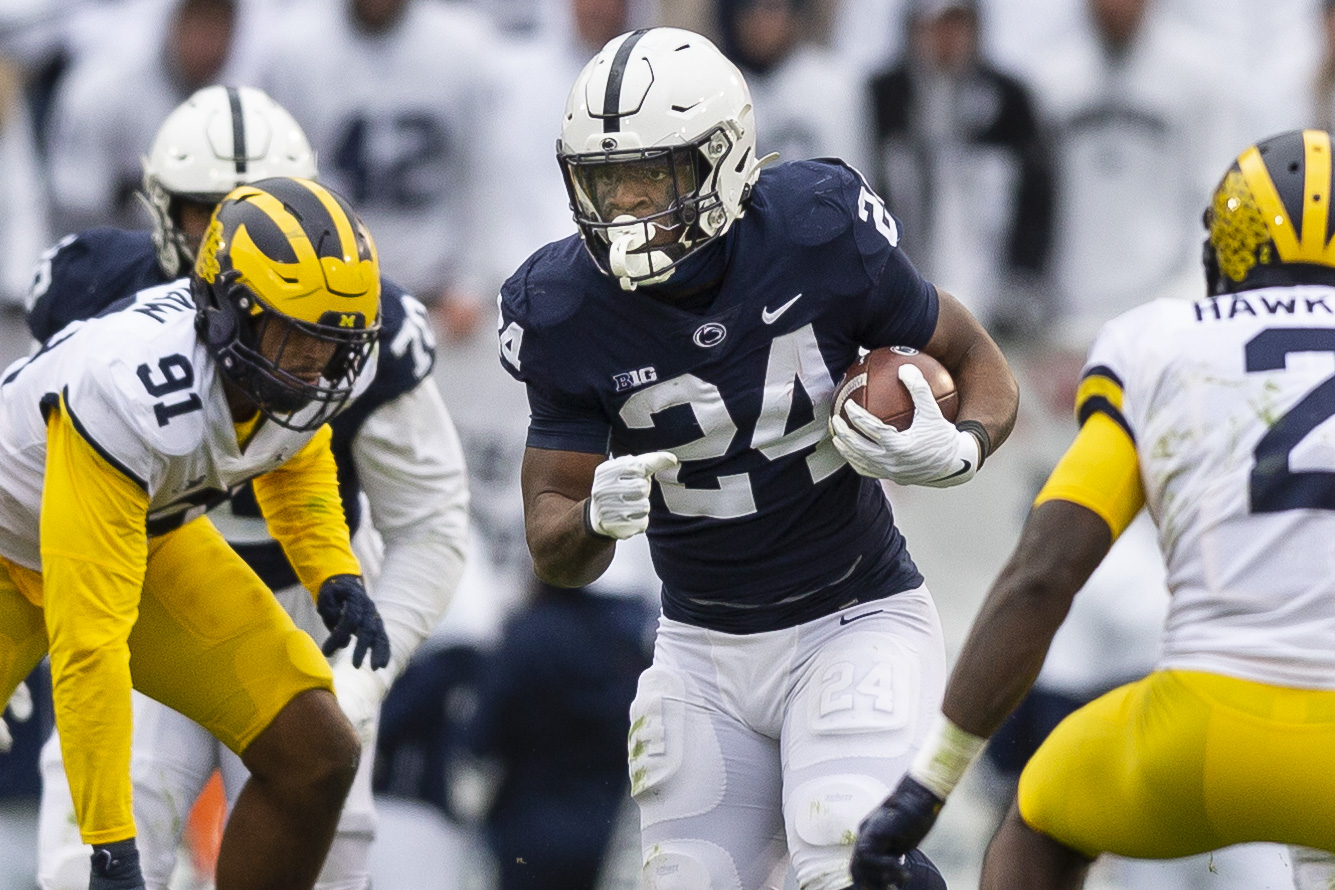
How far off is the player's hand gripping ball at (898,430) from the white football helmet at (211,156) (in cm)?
188

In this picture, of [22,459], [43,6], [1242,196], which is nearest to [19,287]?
[43,6]

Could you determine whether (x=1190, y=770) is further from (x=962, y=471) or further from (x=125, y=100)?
(x=125, y=100)

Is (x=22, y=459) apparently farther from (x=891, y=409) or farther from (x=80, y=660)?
(x=891, y=409)

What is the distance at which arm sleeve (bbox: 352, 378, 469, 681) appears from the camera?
430cm

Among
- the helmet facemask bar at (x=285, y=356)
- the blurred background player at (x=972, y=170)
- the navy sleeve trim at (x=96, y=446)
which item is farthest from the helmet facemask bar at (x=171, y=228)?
the blurred background player at (x=972, y=170)

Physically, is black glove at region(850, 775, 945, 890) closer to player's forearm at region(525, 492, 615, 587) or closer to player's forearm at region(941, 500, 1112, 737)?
player's forearm at region(941, 500, 1112, 737)

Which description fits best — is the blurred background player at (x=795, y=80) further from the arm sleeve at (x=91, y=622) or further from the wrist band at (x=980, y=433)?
the arm sleeve at (x=91, y=622)

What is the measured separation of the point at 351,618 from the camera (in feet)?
12.6

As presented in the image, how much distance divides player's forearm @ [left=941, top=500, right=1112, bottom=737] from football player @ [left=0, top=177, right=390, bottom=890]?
4.77 feet

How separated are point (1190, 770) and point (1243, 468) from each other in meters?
0.45

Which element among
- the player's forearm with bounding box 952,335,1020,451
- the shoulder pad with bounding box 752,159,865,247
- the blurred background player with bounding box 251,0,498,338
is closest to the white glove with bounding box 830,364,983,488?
the player's forearm with bounding box 952,335,1020,451

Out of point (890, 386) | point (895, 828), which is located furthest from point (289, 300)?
point (895, 828)

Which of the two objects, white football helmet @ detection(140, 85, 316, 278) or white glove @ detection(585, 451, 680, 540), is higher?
white football helmet @ detection(140, 85, 316, 278)

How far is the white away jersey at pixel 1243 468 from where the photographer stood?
2619 millimetres
